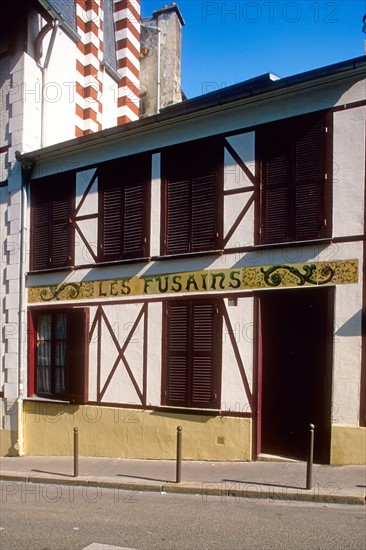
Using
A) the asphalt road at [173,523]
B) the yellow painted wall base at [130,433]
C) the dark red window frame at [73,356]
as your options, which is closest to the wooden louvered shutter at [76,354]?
the dark red window frame at [73,356]

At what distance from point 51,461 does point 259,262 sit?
18.7ft

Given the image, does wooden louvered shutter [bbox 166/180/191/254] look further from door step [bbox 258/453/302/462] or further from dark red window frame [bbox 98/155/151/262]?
door step [bbox 258/453/302/462]

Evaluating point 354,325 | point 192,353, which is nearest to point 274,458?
point 192,353

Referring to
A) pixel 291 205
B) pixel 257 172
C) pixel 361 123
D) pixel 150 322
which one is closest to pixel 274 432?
pixel 150 322

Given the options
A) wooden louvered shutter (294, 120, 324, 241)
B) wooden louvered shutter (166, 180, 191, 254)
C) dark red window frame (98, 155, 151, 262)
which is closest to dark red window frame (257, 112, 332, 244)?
wooden louvered shutter (294, 120, 324, 241)

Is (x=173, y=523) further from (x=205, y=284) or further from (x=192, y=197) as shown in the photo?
(x=192, y=197)

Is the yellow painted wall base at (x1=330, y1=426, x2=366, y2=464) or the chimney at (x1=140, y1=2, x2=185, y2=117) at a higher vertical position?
the chimney at (x1=140, y1=2, x2=185, y2=117)

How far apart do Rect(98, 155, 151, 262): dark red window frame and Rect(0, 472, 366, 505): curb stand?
420 centimetres

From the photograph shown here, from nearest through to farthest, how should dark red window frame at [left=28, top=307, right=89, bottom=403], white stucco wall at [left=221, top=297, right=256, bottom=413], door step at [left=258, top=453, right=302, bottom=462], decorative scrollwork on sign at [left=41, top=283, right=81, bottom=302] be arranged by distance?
door step at [left=258, top=453, right=302, bottom=462] < white stucco wall at [left=221, top=297, right=256, bottom=413] < dark red window frame at [left=28, top=307, right=89, bottom=403] < decorative scrollwork on sign at [left=41, top=283, right=81, bottom=302]

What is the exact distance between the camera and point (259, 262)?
9281mm

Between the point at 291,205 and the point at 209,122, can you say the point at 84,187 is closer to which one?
the point at 209,122

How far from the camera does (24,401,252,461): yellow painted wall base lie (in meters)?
9.36

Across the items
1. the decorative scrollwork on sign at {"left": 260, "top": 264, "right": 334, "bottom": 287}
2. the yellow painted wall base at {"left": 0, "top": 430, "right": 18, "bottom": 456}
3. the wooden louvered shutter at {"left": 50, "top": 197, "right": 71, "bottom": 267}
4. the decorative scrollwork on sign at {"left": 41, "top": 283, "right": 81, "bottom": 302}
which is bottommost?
the yellow painted wall base at {"left": 0, "top": 430, "right": 18, "bottom": 456}

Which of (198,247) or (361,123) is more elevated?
(361,123)
